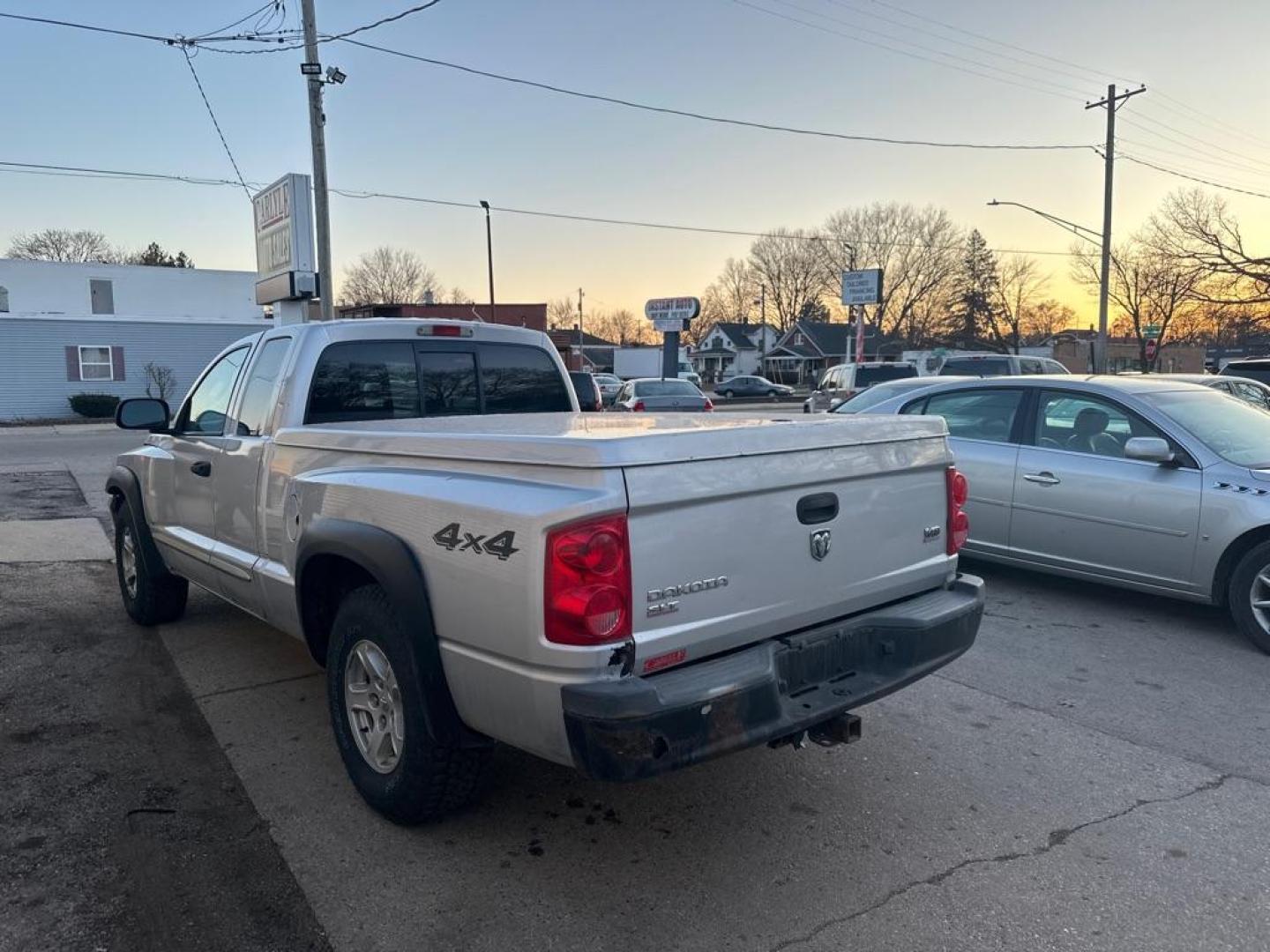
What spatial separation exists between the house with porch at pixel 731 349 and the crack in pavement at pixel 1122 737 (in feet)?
257

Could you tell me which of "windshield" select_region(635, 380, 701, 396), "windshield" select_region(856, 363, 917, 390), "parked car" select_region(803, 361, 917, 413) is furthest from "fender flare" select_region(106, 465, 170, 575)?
"windshield" select_region(856, 363, 917, 390)

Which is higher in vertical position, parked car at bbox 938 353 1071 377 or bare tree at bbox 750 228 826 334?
bare tree at bbox 750 228 826 334

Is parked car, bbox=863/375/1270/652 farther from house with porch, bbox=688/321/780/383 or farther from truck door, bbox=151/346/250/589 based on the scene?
house with porch, bbox=688/321/780/383

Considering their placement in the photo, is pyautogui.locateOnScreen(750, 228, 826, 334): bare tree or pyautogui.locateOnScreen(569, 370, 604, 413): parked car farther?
pyautogui.locateOnScreen(750, 228, 826, 334): bare tree

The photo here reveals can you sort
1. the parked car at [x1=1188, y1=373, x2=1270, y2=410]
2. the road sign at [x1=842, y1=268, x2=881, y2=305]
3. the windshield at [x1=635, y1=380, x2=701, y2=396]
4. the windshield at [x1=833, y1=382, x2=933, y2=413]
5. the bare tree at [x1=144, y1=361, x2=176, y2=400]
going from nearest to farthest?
the windshield at [x1=833, y1=382, x2=933, y2=413]
the parked car at [x1=1188, y1=373, x2=1270, y2=410]
the windshield at [x1=635, y1=380, x2=701, y2=396]
the road sign at [x1=842, y1=268, x2=881, y2=305]
the bare tree at [x1=144, y1=361, x2=176, y2=400]

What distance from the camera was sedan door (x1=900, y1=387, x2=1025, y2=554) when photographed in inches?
256

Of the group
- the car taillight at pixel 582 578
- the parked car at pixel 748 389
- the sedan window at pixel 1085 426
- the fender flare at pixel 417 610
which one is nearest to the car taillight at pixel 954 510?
the car taillight at pixel 582 578

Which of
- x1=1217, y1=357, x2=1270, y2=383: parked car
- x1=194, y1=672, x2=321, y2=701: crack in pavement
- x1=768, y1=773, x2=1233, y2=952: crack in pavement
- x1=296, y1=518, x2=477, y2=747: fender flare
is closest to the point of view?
x1=768, y1=773, x2=1233, y2=952: crack in pavement

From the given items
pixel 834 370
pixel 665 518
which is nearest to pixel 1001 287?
pixel 834 370

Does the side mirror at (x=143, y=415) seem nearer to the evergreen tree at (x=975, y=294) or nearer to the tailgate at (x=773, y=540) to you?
the tailgate at (x=773, y=540)

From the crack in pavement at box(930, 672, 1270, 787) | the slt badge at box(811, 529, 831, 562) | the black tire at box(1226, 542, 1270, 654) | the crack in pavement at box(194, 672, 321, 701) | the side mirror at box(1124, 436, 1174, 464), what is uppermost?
the side mirror at box(1124, 436, 1174, 464)

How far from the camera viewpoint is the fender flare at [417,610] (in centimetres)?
285

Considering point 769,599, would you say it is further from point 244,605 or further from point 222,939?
point 244,605

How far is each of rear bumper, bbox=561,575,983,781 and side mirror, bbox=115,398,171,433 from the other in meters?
3.88
